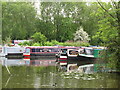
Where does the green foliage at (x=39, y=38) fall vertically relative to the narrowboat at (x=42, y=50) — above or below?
above

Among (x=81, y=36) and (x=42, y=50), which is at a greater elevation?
(x=81, y=36)

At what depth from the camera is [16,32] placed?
90.4 ft

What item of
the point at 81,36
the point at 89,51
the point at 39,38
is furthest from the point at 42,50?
the point at 81,36

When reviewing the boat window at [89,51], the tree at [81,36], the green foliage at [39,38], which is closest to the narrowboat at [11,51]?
the green foliage at [39,38]

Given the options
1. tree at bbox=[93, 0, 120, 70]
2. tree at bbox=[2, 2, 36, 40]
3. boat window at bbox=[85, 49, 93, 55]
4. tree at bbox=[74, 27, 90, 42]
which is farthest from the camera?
tree at bbox=[2, 2, 36, 40]

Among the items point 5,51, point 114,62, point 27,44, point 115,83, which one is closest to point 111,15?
point 114,62

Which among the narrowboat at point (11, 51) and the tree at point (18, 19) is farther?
the tree at point (18, 19)

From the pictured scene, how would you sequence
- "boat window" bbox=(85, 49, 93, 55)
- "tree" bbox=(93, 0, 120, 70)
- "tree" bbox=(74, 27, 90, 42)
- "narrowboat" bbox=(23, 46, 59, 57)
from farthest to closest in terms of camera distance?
"tree" bbox=(74, 27, 90, 42) < "narrowboat" bbox=(23, 46, 59, 57) < "boat window" bbox=(85, 49, 93, 55) < "tree" bbox=(93, 0, 120, 70)

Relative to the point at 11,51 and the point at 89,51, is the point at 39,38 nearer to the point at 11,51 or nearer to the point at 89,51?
the point at 11,51

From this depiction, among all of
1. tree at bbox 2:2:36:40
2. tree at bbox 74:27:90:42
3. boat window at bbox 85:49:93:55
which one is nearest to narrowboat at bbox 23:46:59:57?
boat window at bbox 85:49:93:55

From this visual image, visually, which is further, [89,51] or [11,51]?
[11,51]

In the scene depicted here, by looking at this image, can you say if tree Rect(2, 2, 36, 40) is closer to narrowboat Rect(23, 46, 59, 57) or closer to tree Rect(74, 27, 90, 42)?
tree Rect(74, 27, 90, 42)

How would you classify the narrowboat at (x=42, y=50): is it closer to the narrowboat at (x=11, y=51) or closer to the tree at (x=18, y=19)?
the narrowboat at (x=11, y=51)

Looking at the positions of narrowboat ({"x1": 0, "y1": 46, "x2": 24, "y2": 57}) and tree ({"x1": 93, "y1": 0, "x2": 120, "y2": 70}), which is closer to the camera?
tree ({"x1": 93, "y1": 0, "x2": 120, "y2": 70})
